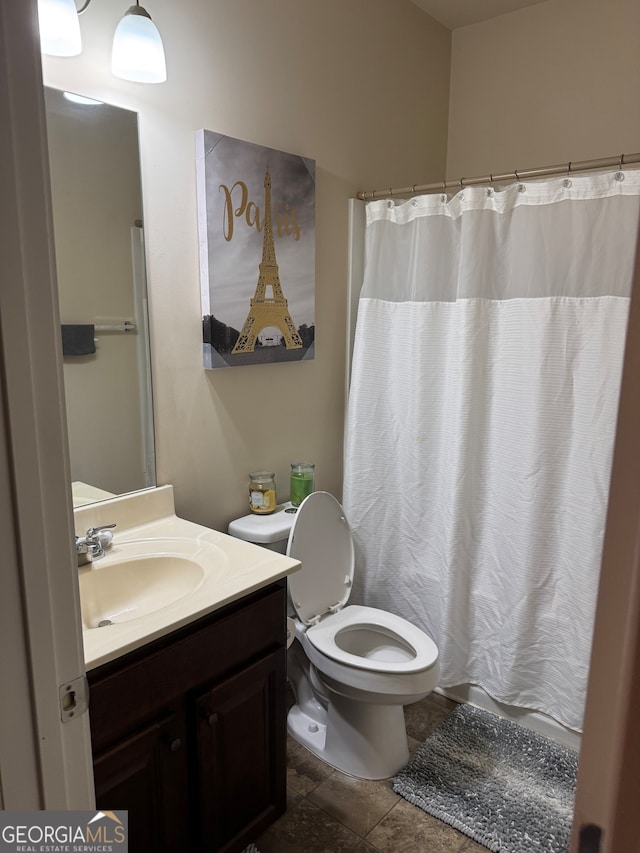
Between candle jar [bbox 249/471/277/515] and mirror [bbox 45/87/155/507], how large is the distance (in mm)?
405

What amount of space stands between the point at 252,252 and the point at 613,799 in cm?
178

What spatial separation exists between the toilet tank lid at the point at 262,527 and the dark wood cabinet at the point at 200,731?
14.3 inches

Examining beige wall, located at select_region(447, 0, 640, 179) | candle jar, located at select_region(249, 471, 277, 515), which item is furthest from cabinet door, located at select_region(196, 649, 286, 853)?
beige wall, located at select_region(447, 0, 640, 179)

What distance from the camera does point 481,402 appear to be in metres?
2.11

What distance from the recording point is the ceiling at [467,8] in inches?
94.4

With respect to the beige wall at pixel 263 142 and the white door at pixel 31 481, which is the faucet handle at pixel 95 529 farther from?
the white door at pixel 31 481

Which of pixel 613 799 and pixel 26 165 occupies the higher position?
pixel 26 165

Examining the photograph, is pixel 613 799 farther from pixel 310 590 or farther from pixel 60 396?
pixel 310 590

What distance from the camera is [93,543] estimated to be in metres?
1.54

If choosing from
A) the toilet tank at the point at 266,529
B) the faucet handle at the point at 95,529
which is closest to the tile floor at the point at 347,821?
the toilet tank at the point at 266,529

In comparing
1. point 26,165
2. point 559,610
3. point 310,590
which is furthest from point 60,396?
point 559,610

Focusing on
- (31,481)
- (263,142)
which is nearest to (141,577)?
(31,481)

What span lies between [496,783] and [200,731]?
41.5 inches

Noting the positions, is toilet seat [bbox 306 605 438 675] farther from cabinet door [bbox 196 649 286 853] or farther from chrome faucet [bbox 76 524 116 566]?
chrome faucet [bbox 76 524 116 566]
